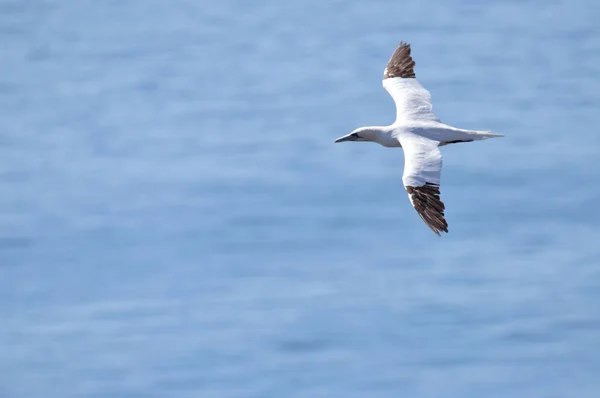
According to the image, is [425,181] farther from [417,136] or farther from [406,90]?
[406,90]

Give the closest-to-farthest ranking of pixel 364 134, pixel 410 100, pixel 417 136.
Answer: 1. pixel 417 136
2. pixel 364 134
3. pixel 410 100

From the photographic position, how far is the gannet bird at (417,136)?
52.9 ft

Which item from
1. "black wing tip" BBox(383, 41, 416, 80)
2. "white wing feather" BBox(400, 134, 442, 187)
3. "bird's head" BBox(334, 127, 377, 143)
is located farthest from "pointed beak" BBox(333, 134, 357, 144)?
"black wing tip" BBox(383, 41, 416, 80)

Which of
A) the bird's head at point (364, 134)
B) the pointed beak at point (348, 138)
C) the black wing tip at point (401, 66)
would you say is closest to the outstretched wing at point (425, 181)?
the bird's head at point (364, 134)

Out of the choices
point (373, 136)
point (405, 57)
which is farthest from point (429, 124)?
point (405, 57)

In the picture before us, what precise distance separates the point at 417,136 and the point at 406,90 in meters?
1.67

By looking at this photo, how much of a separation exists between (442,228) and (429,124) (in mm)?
2332

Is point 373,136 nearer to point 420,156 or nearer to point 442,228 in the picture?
point 420,156

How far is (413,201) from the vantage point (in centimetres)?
1617

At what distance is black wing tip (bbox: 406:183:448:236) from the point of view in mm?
15814

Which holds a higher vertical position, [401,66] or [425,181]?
[401,66]

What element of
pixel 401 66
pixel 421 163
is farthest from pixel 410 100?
pixel 421 163

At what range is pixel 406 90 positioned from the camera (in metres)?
18.8

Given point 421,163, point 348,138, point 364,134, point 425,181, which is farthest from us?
point 348,138
